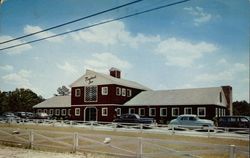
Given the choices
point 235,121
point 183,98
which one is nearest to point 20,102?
point 183,98

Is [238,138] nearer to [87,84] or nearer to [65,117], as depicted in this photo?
[87,84]

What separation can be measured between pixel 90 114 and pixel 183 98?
13.0m

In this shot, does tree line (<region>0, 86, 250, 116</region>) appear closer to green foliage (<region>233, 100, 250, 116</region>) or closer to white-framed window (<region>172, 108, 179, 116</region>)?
green foliage (<region>233, 100, 250, 116</region>)

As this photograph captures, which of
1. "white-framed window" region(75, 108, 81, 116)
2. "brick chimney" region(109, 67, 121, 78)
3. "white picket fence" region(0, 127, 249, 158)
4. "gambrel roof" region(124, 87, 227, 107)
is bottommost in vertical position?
"white picket fence" region(0, 127, 249, 158)

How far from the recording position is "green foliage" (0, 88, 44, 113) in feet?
134

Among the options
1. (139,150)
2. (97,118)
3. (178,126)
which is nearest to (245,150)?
(139,150)

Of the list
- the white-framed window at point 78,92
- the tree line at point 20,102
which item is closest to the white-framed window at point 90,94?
the white-framed window at point 78,92

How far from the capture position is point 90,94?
141ft

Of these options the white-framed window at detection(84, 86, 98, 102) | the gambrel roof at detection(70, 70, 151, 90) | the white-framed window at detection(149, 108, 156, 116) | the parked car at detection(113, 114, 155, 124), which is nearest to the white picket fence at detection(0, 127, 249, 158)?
the parked car at detection(113, 114, 155, 124)

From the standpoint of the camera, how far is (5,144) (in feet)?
64.9

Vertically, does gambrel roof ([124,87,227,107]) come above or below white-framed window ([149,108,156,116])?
above

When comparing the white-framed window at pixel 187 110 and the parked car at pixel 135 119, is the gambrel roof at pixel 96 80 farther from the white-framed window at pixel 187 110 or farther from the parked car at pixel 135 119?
the white-framed window at pixel 187 110

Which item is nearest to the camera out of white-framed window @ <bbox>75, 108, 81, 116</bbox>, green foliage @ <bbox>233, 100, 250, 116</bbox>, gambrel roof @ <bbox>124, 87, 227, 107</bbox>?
green foliage @ <bbox>233, 100, 250, 116</bbox>

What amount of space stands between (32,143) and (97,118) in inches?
939
